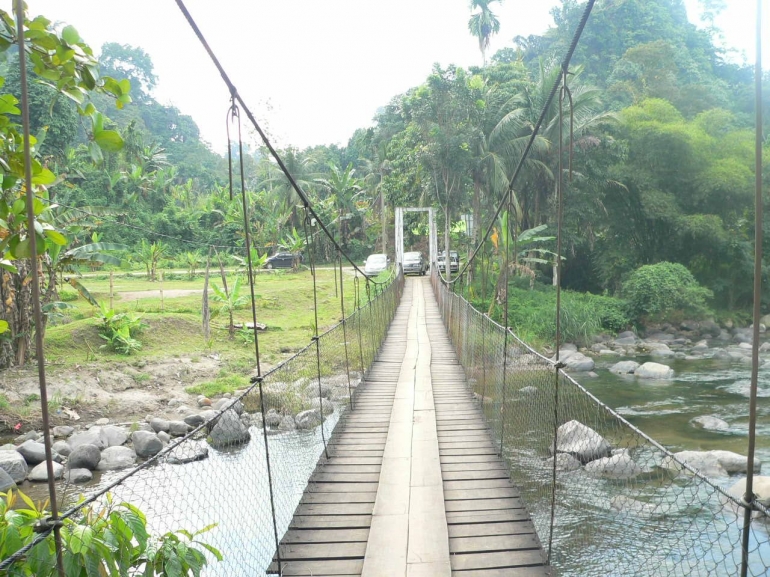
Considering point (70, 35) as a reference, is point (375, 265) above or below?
below

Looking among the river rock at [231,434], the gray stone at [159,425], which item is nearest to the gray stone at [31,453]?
the gray stone at [159,425]

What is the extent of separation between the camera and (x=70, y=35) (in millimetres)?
1431

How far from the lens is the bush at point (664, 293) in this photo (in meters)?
15.0

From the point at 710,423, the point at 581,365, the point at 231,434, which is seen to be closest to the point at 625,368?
the point at 581,365

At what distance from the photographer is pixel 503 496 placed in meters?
3.18

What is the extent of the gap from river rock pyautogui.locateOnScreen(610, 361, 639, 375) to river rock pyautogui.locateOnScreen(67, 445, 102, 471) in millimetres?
8750

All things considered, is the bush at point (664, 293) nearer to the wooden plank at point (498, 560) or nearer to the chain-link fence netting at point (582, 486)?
the chain-link fence netting at point (582, 486)

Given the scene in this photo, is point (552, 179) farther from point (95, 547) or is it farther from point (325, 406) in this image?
point (95, 547)

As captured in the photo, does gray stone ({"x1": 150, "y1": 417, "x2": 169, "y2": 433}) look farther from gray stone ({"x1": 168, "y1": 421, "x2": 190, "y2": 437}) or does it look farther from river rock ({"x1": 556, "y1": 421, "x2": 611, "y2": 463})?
river rock ({"x1": 556, "y1": 421, "x2": 611, "y2": 463})

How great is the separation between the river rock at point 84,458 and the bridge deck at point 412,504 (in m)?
2.88

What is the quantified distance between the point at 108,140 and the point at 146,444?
5611mm

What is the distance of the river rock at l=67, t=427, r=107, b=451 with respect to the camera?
6398 mm

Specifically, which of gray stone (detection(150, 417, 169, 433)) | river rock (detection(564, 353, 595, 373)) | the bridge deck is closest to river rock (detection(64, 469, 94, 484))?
gray stone (detection(150, 417, 169, 433))

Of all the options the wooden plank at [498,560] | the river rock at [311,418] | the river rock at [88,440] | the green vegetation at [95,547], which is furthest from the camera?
the river rock at [88,440]
